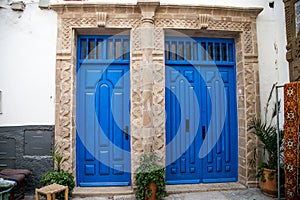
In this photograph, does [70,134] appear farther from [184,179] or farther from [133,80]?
[184,179]

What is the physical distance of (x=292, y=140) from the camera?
3230 millimetres

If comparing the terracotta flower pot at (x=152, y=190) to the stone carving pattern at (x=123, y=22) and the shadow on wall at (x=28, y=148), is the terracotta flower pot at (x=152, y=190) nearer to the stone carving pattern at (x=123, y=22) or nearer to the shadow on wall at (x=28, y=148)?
the shadow on wall at (x=28, y=148)

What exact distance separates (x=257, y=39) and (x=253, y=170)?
2.33 m

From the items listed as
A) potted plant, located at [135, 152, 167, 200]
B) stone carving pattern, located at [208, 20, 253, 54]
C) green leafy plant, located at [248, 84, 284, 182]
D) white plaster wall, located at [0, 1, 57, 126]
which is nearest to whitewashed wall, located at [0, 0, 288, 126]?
white plaster wall, located at [0, 1, 57, 126]

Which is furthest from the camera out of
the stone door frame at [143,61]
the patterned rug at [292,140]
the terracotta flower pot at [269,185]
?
the stone door frame at [143,61]

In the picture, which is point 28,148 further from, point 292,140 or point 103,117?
point 292,140

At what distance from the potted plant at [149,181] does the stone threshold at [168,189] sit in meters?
0.37

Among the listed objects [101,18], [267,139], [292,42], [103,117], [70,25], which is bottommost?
[267,139]

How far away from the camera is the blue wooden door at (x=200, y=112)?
13.1 feet

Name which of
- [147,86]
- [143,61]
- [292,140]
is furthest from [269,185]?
[143,61]

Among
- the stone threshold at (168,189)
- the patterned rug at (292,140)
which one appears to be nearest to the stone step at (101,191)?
the stone threshold at (168,189)

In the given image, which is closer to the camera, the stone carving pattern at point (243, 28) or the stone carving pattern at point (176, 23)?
the stone carving pattern at point (176, 23)

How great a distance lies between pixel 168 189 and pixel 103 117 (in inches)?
64.5

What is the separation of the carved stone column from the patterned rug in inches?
72.5
